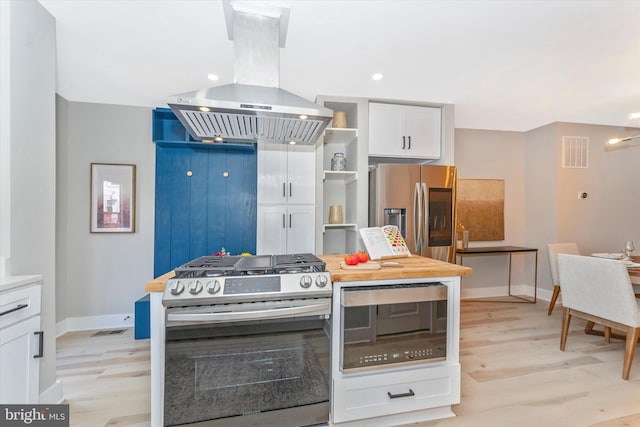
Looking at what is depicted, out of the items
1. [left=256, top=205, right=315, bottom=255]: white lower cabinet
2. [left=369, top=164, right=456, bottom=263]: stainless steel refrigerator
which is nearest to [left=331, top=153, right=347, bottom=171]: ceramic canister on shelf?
[left=369, top=164, right=456, bottom=263]: stainless steel refrigerator

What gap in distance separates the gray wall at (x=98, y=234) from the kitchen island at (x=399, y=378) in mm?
2211

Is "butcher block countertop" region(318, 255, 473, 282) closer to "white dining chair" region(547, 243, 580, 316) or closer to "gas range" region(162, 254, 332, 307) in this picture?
"gas range" region(162, 254, 332, 307)

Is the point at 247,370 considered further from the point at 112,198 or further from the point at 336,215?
the point at 112,198

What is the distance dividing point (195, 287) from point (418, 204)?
2.41 meters

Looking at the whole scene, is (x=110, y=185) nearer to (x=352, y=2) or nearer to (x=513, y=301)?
(x=352, y=2)

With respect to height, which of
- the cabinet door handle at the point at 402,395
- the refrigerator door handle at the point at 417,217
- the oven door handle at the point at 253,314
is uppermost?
the refrigerator door handle at the point at 417,217

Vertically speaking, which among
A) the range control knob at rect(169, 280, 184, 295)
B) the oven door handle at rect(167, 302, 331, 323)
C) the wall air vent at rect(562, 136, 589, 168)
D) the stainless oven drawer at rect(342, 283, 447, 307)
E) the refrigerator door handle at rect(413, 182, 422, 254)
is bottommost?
the oven door handle at rect(167, 302, 331, 323)

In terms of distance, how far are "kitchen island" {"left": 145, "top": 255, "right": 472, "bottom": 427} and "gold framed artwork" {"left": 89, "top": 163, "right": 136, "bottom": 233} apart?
2.24 meters

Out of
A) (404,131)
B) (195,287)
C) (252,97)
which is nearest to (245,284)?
(195,287)

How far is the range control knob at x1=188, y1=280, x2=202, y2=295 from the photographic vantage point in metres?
1.32

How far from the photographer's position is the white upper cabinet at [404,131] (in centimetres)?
313

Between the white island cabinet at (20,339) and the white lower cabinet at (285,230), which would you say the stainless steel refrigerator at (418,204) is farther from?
the white island cabinet at (20,339)

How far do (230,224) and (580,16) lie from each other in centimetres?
357

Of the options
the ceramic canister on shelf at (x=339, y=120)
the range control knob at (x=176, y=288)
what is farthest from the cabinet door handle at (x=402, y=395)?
the ceramic canister on shelf at (x=339, y=120)
